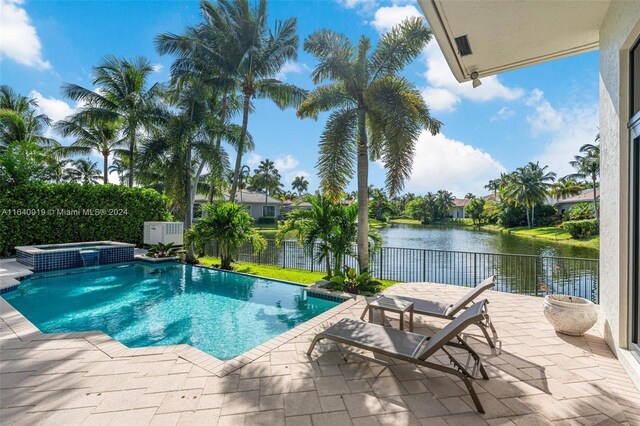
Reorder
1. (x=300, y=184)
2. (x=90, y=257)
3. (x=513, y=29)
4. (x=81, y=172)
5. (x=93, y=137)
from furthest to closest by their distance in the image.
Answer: (x=300, y=184), (x=81, y=172), (x=93, y=137), (x=90, y=257), (x=513, y=29)

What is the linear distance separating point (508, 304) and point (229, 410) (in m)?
5.30

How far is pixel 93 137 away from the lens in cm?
1839

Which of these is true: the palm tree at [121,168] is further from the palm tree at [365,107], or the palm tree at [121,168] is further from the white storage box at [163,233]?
the palm tree at [365,107]

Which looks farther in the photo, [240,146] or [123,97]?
[123,97]

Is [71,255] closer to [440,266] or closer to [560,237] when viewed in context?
[440,266]

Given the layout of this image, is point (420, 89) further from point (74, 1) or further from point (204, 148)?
point (204, 148)

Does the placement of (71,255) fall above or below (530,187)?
below

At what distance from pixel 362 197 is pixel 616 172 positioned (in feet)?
14.9

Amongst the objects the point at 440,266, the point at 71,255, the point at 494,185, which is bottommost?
the point at 440,266

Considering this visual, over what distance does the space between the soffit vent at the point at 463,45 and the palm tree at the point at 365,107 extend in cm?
208

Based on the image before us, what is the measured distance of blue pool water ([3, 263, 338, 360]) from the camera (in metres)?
4.91

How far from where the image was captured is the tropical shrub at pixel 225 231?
382 inches

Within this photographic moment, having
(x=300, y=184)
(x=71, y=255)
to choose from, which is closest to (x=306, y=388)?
A: (x=71, y=255)

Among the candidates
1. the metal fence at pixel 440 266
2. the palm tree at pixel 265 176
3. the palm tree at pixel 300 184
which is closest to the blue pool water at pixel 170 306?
the metal fence at pixel 440 266
